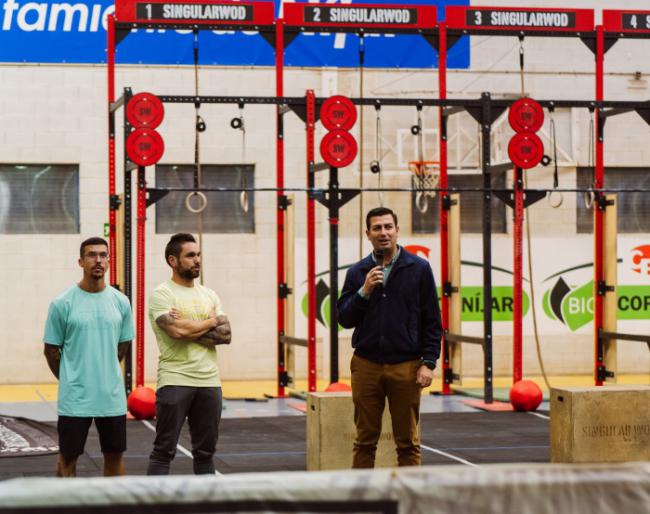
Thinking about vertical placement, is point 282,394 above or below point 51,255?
below

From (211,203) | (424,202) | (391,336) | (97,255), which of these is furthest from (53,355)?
(211,203)

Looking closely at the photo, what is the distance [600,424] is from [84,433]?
432cm

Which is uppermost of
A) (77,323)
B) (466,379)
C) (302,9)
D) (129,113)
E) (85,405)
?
(302,9)

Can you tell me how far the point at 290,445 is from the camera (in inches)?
401

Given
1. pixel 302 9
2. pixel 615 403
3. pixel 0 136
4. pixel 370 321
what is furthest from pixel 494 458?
pixel 0 136

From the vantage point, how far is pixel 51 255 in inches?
619

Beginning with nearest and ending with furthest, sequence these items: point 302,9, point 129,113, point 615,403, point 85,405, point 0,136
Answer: point 85,405
point 615,403
point 129,113
point 302,9
point 0,136

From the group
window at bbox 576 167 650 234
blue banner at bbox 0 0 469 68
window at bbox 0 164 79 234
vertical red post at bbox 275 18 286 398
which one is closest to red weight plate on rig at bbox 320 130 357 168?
vertical red post at bbox 275 18 286 398

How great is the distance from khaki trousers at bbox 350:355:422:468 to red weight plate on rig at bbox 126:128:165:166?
18.7 feet

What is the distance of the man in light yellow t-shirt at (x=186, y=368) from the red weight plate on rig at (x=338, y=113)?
5965 mm

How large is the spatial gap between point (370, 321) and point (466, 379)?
10.3m

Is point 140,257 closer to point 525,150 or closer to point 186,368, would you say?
point 525,150

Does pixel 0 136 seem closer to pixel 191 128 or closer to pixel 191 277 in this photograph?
pixel 191 128

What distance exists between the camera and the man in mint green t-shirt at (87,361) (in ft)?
20.1
